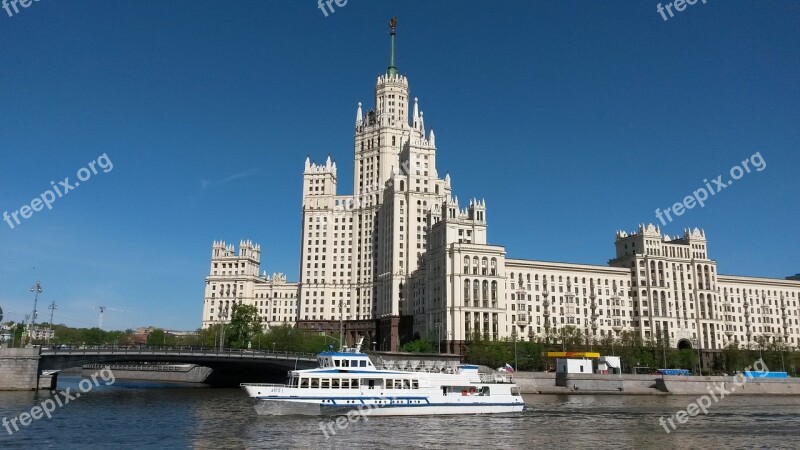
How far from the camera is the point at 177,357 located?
109 m

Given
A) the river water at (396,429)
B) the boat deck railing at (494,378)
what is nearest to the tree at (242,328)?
the river water at (396,429)

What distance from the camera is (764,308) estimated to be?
192 meters

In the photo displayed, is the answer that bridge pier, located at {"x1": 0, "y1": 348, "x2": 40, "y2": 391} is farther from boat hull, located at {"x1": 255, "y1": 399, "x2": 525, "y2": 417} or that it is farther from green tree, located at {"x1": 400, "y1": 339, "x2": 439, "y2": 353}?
green tree, located at {"x1": 400, "y1": 339, "x2": 439, "y2": 353}

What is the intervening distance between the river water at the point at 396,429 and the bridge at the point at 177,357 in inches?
651

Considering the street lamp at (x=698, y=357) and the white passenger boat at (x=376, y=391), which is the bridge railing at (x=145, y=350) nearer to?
the white passenger boat at (x=376, y=391)

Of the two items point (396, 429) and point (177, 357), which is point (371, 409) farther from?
point (177, 357)

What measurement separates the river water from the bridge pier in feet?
43.9

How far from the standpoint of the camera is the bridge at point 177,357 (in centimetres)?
10350

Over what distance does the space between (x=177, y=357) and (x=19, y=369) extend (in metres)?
22.9

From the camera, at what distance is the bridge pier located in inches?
3871

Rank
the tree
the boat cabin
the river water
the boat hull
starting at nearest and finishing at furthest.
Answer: the river water
the boat hull
the boat cabin
the tree
